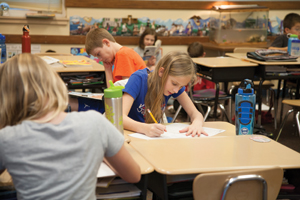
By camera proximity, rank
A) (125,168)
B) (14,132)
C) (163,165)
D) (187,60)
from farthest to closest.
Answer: (187,60) < (163,165) < (125,168) < (14,132)

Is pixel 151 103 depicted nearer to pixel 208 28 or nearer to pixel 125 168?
pixel 125 168

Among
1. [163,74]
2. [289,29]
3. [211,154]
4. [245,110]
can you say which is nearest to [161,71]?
[163,74]

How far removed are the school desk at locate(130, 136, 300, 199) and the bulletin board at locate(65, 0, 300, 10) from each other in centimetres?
418

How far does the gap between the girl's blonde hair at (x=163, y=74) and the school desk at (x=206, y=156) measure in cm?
44

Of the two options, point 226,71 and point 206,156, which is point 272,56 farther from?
point 206,156

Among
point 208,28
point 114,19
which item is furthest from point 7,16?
point 208,28

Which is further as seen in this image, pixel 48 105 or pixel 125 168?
pixel 125 168

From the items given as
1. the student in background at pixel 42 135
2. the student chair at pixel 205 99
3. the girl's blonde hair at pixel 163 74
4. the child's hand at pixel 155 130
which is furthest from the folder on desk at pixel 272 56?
the student in background at pixel 42 135

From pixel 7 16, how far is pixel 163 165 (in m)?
4.53

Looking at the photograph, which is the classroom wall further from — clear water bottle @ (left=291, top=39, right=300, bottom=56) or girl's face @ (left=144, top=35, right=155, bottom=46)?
clear water bottle @ (left=291, top=39, right=300, bottom=56)

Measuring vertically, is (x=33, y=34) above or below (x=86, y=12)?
below

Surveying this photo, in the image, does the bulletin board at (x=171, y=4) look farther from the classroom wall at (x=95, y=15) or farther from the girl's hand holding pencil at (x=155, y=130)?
the girl's hand holding pencil at (x=155, y=130)

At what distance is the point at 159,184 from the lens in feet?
4.53

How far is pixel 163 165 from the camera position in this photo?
129 centimetres
